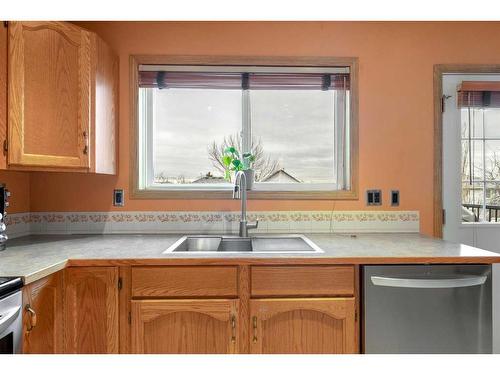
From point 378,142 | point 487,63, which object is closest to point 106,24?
point 378,142

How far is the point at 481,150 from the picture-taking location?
7.55ft

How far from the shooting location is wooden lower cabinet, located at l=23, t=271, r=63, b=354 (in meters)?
1.30

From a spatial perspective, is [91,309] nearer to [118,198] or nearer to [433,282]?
[118,198]

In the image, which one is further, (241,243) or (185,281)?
(241,243)

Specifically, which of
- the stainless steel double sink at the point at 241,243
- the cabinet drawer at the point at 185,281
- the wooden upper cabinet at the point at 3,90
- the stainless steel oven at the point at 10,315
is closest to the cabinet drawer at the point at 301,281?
the cabinet drawer at the point at 185,281

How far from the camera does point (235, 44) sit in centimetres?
227

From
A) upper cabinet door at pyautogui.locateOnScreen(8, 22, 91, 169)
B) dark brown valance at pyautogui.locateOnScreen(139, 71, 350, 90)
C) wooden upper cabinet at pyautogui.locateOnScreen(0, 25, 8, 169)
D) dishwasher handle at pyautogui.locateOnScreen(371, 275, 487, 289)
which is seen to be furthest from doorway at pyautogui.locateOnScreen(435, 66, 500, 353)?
wooden upper cabinet at pyautogui.locateOnScreen(0, 25, 8, 169)

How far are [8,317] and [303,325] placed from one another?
3.62 ft

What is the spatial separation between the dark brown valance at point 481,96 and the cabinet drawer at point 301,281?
4.98ft

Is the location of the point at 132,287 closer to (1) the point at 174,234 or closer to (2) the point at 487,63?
(1) the point at 174,234

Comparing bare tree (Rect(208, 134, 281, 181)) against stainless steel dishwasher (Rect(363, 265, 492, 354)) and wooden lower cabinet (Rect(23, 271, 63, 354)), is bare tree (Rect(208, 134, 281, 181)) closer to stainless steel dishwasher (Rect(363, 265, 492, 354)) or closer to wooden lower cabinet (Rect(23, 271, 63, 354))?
stainless steel dishwasher (Rect(363, 265, 492, 354))

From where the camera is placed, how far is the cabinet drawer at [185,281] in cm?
153

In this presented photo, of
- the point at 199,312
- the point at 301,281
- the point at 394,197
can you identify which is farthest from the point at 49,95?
the point at 394,197

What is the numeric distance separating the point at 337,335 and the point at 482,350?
623 millimetres
